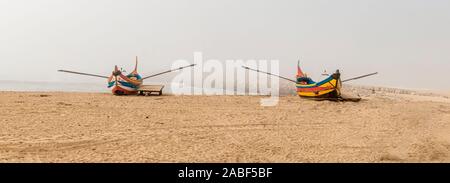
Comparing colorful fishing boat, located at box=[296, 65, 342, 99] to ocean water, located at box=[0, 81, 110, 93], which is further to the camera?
ocean water, located at box=[0, 81, 110, 93]

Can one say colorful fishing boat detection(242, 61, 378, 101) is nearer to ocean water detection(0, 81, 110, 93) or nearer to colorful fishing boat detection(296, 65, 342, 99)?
colorful fishing boat detection(296, 65, 342, 99)

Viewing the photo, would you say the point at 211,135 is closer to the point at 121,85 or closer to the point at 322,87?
the point at 322,87

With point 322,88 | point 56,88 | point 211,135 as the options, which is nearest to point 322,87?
point 322,88

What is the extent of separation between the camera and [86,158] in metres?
8.31

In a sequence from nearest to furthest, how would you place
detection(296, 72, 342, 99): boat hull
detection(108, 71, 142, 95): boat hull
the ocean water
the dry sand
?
the dry sand < detection(296, 72, 342, 99): boat hull < detection(108, 71, 142, 95): boat hull < the ocean water

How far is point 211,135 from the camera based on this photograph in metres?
11.7

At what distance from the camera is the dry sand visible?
895 centimetres

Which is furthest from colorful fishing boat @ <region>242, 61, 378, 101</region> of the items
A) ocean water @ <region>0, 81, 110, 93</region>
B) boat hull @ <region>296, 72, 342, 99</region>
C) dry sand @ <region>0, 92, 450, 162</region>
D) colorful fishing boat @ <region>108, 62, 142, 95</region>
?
ocean water @ <region>0, 81, 110, 93</region>

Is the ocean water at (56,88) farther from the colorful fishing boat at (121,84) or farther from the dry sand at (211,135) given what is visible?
the dry sand at (211,135)

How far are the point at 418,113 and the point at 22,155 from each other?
1990 centimetres

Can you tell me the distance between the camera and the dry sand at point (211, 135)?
→ 352 inches

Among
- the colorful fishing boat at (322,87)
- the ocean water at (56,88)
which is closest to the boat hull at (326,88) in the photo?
the colorful fishing boat at (322,87)
